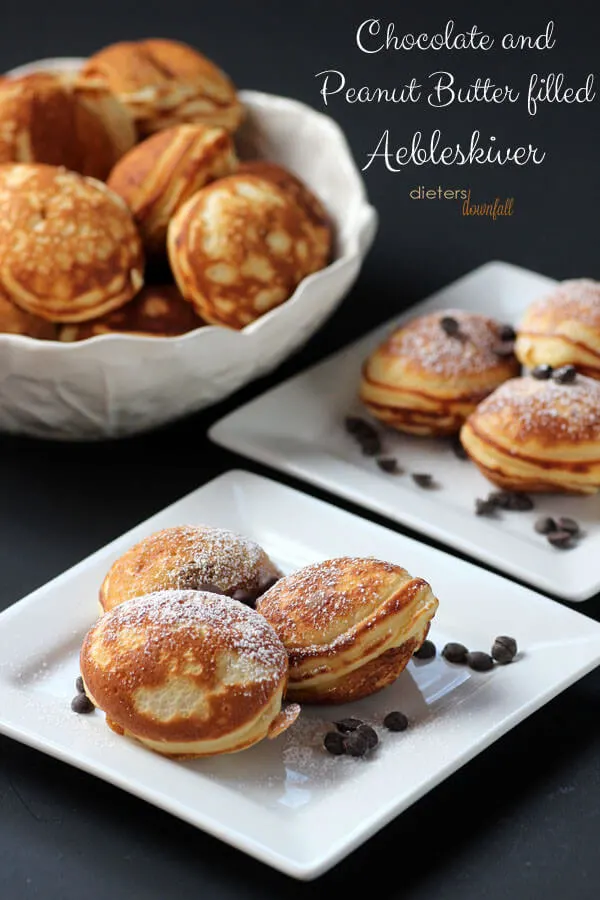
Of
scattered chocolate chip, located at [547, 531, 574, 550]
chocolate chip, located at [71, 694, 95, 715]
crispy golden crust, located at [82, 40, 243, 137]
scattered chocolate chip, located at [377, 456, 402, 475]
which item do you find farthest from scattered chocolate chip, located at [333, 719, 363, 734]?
crispy golden crust, located at [82, 40, 243, 137]

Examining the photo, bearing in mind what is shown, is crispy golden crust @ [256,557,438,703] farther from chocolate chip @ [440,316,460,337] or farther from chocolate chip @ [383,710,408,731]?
chocolate chip @ [440,316,460,337]

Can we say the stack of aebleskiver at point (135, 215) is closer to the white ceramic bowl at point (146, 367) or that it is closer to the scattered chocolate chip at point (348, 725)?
the white ceramic bowl at point (146, 367)

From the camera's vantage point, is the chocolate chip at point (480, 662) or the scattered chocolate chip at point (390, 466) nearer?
the chocolate chip at point (480, 662)

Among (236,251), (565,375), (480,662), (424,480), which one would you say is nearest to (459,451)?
(424,480)

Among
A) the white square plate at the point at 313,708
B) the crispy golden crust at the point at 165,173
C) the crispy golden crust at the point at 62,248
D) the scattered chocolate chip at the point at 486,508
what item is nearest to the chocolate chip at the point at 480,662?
the white square plate at the point at 313,708

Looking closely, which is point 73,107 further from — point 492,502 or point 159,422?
point 492,502
